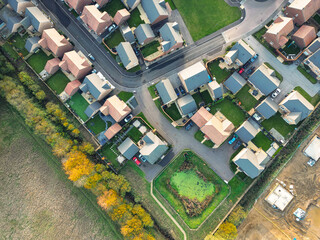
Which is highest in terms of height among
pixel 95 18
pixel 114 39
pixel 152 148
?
pixel 95 18

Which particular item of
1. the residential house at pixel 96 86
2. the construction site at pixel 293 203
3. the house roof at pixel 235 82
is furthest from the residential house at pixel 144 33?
the construction site at pixel 293 203

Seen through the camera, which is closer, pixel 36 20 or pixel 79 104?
pixel 36 20

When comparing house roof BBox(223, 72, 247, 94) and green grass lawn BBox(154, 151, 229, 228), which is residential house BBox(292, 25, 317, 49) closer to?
house roof BBox(223, 72, 247, 94)

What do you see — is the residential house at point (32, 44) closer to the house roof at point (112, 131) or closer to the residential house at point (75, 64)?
the residential house at point (75, 64)

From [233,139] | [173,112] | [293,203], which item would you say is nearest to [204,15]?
[173,112]

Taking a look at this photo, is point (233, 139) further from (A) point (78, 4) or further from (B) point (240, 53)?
(A) point (78, 4)

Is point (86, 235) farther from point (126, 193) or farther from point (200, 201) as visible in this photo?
point (200, 201)

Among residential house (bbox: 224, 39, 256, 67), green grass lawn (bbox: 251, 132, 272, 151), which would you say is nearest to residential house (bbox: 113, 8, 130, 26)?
residential house (bbox: 224, 39, 256, 67)

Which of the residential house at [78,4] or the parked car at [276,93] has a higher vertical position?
the parked car at [276,93]
